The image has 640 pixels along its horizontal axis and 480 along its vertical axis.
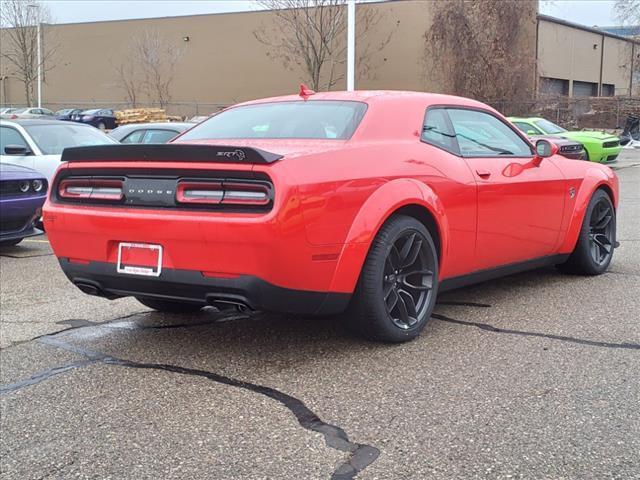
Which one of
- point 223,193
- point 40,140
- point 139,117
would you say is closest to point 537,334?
point 223,193

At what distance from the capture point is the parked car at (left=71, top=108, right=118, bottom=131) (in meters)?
41.2

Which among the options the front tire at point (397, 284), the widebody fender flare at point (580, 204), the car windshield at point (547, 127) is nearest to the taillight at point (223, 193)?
the front tire at point (397, 284)

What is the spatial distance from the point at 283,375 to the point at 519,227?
2255mm

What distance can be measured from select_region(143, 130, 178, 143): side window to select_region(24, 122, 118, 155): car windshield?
44.9 inches

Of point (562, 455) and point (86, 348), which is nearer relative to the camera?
point (562, 455)

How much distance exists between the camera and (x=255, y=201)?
3527 millimetres

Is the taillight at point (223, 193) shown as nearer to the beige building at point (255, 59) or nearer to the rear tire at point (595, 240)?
the rear tire at point (595, 240)

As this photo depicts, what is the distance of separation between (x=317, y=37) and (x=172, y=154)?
3957 centimetres

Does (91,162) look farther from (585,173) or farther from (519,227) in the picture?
(585,173)

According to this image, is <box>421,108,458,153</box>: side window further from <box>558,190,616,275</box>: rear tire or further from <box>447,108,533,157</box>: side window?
<box>558,190,616,275</box>: rear tire

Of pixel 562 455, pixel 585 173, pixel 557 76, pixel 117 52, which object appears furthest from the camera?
pixel 117 52

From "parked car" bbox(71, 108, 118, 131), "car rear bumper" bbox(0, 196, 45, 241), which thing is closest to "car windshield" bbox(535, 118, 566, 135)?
"car rear bumper" bbox(0, 196, 45, 241)

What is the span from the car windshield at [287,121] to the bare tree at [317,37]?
3598 centimetres

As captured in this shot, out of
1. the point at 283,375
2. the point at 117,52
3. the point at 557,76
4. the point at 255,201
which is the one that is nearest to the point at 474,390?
the point at 283,375
